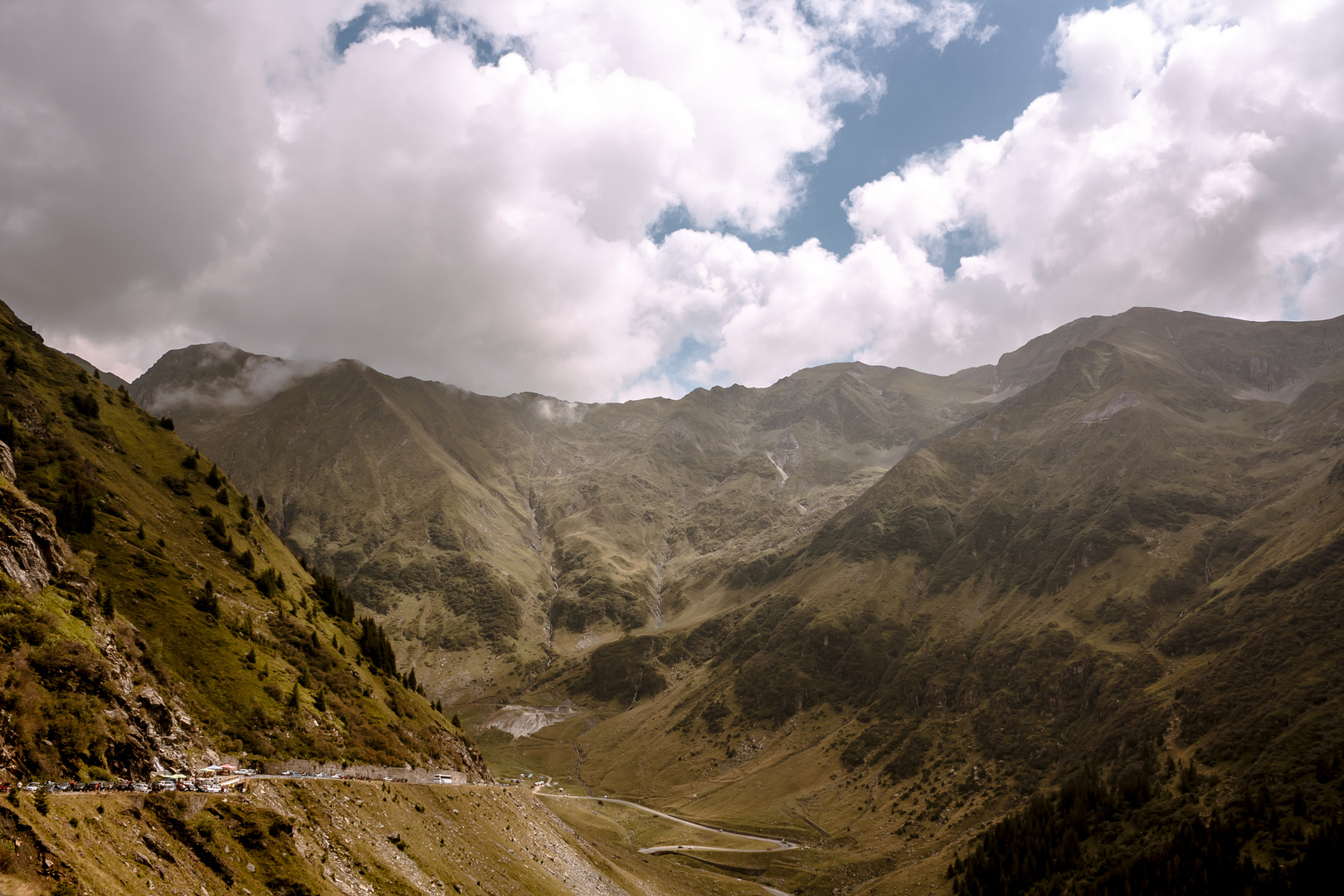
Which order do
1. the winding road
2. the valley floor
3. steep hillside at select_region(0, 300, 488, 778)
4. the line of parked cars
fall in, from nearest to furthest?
the valley floor, the line of parked cars, steep hillside at select_region(0, 300, 488, 778), the winding road

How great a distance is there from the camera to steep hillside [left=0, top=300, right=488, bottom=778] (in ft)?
125

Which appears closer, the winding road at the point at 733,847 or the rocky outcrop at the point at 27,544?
the rocky outcrop at the point at 27,544

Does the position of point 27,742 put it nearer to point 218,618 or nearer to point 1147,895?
point 218,618

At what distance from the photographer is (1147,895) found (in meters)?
89.1

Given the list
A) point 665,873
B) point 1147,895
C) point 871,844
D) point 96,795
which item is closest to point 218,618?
point 96,795

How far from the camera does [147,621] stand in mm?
63031

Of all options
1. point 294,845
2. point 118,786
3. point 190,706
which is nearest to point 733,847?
point 190,706

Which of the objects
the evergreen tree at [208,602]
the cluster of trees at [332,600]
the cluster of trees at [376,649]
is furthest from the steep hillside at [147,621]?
the cluster of trees at [332,600]

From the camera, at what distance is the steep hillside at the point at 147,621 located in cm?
3800

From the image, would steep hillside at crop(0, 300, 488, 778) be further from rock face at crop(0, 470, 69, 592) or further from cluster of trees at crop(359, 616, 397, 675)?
cluster of trees at crop(359, 616, 397, 675)

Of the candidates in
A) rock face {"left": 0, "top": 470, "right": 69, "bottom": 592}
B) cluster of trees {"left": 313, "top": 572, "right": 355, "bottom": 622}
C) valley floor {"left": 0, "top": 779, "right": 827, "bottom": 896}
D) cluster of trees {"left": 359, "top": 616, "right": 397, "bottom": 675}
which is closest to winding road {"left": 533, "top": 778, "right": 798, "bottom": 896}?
cluster of trees {"left": 359, "top": 616, "right": 397, "bottom": 675}

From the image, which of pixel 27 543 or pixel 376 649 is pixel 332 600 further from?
pixel 27 543

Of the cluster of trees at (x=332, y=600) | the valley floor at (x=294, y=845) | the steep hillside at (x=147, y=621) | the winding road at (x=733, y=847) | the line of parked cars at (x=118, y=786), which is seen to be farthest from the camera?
the winding road at (x=733, y=847)

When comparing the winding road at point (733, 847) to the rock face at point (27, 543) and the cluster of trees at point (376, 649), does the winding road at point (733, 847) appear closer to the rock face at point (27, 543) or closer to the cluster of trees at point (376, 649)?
the cluster of trees at point (376, 649)
